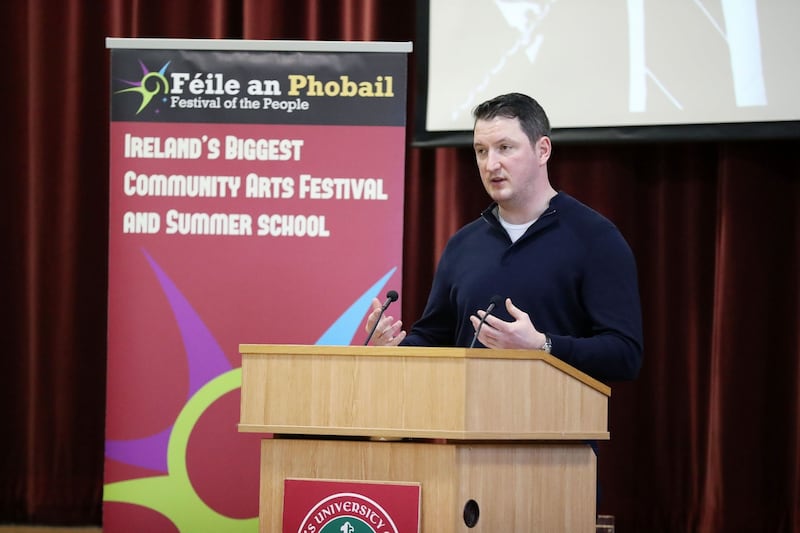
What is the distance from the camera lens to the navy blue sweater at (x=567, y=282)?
2494 mm

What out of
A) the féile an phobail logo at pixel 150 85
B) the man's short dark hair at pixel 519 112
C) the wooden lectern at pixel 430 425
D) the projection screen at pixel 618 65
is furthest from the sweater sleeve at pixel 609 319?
the féile an phobail logo at pixel 150 85

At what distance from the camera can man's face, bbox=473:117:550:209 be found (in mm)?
2637

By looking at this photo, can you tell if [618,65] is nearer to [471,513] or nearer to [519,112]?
[519,112]

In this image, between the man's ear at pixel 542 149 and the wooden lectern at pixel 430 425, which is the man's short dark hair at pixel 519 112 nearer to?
the man's ear at pixel 542 149

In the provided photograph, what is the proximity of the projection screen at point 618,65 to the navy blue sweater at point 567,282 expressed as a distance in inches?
62.3

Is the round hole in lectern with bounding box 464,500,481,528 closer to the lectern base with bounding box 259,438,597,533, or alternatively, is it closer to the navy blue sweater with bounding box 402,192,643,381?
the lectern base with bounding box 259,438,597,533

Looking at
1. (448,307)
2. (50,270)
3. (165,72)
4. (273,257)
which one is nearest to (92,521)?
(50,270)

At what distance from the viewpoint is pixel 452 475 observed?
1.97m

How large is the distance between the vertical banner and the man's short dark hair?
107 cm

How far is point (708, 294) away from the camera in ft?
14.3

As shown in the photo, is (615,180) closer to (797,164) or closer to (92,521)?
(797,164)

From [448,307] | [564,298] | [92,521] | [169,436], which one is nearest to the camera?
[564,298]

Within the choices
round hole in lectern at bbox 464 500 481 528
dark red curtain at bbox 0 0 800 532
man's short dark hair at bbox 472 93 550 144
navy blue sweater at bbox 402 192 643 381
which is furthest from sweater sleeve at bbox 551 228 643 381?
dark red curtain at bbox 0 0 800 532

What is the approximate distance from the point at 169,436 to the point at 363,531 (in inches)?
74.4
